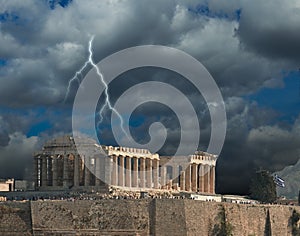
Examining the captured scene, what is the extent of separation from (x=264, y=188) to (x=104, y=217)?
35841mm

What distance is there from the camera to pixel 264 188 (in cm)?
10638

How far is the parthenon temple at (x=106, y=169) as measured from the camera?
9425 centimetres

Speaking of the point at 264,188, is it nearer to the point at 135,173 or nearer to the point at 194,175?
A: the point at 194,175

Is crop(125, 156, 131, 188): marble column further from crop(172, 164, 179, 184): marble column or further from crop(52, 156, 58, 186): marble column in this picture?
crop(172, 164, 179, 184): marble column

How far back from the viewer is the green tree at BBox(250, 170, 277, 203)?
347 ft

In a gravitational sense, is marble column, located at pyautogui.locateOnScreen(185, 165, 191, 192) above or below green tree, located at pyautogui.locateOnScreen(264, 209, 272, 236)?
above

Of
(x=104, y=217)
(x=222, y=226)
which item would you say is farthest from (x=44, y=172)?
(x=222, y=226)

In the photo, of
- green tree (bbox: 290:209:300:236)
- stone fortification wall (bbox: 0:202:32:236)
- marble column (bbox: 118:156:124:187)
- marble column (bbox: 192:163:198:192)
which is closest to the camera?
stone fortification wall (bbox: 0:202:32:236)

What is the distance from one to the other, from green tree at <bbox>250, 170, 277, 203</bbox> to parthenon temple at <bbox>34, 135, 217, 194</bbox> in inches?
320

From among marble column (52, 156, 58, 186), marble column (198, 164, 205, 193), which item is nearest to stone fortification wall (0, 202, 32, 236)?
marble column (52, 156, 58, 186)

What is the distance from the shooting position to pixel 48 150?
9731 cm

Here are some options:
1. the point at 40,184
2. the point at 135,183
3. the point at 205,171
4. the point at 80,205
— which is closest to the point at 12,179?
the point at 40,184

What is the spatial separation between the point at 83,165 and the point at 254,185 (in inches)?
973

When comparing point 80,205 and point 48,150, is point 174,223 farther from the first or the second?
point 48,150
